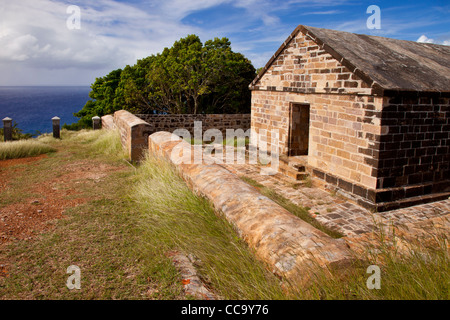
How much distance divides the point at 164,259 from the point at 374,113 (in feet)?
17.1

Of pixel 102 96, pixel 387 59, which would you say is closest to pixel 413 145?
pixel 387 59

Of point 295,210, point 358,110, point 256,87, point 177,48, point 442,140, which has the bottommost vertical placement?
point 295,210

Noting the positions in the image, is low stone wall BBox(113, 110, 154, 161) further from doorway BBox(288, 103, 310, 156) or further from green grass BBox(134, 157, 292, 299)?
doorway BBox(288, 103, 310, 156)

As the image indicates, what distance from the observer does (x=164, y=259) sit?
146 inches

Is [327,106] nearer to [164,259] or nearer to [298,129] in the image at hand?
[298,129]

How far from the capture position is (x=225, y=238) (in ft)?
12.5

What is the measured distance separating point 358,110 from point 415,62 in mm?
2555

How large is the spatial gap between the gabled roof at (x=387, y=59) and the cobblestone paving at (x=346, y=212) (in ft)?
8.38

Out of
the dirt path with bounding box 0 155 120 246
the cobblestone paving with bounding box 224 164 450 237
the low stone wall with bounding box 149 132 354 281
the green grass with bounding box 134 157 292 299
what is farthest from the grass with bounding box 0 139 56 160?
the low stone wall with bounding box 149 132 354 281

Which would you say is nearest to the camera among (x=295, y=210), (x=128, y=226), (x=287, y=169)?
(x=128, y=226)

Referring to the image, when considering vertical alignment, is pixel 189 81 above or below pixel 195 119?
above

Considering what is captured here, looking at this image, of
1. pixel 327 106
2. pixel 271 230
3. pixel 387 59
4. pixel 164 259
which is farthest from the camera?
pixel 327 106
